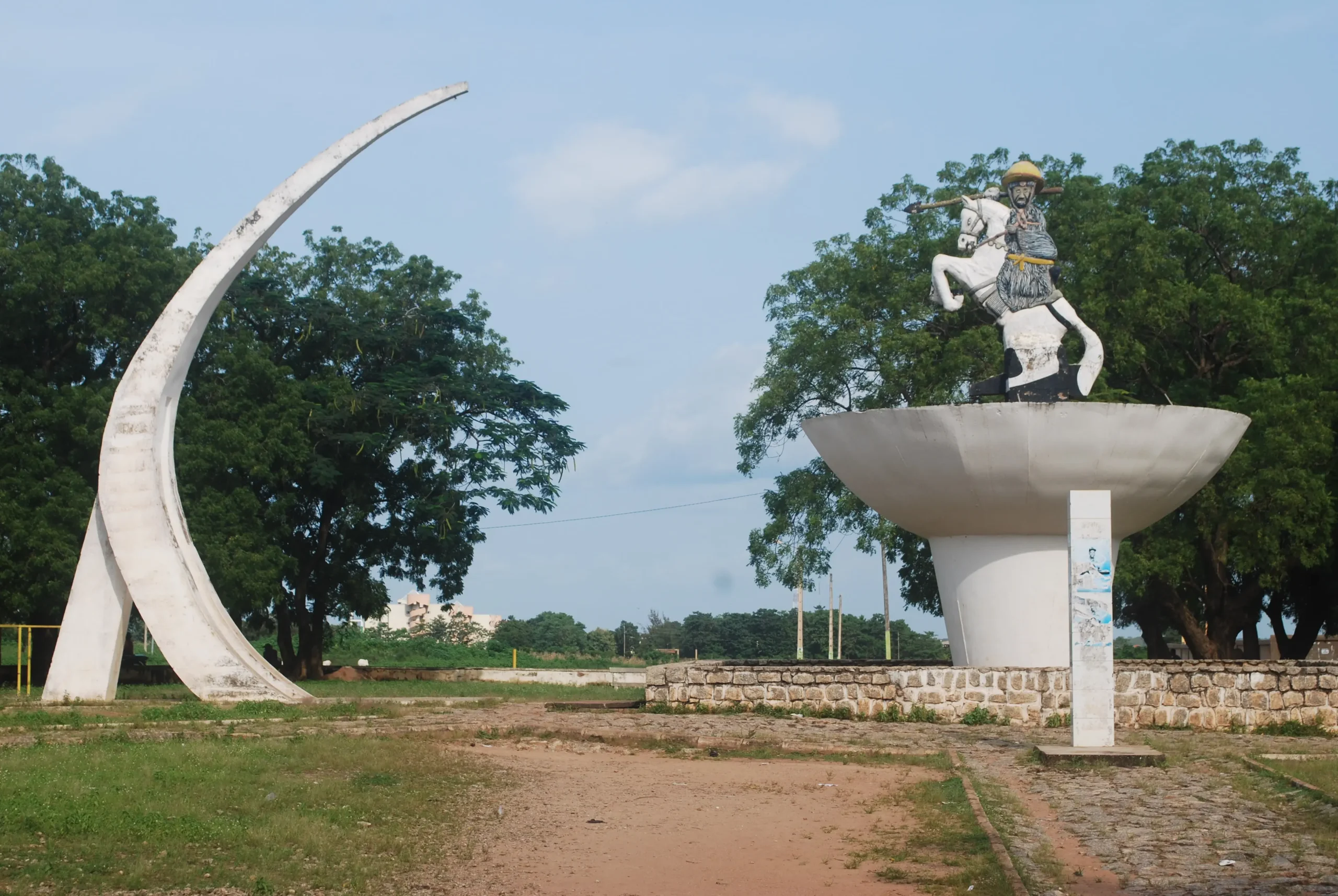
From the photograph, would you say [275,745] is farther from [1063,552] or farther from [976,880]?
[1063,552]

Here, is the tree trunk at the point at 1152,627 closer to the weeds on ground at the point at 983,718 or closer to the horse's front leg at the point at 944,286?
the horse's front leg at the point at 944,286

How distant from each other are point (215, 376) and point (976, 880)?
2581 centimetres

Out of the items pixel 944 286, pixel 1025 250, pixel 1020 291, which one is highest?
pixel 1025 250

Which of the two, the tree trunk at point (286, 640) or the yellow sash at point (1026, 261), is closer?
the yellow sash at point (1026, 261)

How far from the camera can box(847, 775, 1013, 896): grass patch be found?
23.4 ft

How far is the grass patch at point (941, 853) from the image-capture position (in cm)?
714

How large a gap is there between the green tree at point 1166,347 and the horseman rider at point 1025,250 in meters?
5.83

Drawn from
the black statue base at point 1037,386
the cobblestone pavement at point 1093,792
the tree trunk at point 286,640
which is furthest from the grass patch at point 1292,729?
the tree trunk at point 286,640

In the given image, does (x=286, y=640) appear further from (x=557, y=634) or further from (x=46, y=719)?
(x=557, y=634)

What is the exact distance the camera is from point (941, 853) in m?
8.01

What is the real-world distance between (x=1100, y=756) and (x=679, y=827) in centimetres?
462

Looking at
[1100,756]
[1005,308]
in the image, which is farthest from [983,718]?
[1005,308]

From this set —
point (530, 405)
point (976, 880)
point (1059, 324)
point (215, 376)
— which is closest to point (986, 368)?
point (1059, 324)

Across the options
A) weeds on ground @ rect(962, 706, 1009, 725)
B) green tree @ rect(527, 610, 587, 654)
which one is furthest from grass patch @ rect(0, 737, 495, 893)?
green tree @ rect(527, 610, 587, 654)
